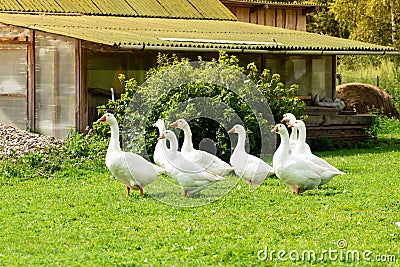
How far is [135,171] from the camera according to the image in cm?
1208

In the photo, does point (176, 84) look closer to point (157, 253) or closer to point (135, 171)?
point (135, 171)

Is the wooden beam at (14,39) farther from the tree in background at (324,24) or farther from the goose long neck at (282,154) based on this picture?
the tree in background at (324,24)

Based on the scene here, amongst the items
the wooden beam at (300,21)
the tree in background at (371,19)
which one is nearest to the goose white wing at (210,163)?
the wooden beam at (300,21)

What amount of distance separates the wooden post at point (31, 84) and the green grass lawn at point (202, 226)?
4.55 m

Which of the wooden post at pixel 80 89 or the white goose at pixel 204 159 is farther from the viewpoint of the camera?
the wooden post at pixel 80 89

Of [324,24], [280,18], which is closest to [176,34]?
[280,18]

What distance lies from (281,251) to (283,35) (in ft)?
45.7

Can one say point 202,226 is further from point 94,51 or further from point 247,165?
point 94,51

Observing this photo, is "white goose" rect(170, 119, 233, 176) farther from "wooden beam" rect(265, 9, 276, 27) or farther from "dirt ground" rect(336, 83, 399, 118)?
"wooden beam" rect(265, 9, 276, 27)

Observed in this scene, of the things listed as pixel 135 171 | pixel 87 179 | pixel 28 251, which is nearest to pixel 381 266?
pixel 28 251

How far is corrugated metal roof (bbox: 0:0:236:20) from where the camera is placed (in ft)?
70.9

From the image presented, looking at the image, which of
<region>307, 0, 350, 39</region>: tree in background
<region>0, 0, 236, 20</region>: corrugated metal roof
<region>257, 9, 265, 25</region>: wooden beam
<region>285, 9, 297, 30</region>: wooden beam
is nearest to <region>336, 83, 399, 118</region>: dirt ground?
<region>285, 9, 297, 30</region>: wooden beam

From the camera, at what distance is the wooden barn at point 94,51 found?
18.0m

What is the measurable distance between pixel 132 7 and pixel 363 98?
7559 mm
